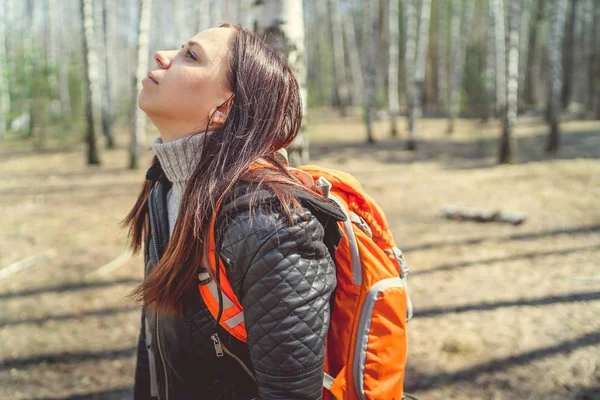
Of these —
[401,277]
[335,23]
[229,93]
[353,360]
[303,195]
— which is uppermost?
[335,23]

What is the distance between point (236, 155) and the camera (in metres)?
1.26

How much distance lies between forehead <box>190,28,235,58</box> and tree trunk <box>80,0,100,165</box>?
10.7 meters

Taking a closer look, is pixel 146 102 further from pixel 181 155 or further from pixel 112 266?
pixel 112 266

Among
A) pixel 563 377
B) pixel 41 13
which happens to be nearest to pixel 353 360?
pixel 563 377

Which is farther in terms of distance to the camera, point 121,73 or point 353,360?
point 121,73

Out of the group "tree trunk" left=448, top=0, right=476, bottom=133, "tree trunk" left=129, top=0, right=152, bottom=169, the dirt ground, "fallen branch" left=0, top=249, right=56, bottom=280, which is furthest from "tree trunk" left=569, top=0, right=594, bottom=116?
"fallen branch" left=0, top=249, right=56, bottom=280

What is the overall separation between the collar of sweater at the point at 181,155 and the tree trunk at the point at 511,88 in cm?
990

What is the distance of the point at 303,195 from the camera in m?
1.18

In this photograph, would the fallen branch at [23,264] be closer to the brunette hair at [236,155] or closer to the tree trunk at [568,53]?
the brunette hair at [236,155]

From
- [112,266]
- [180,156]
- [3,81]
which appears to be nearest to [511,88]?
[112,266]

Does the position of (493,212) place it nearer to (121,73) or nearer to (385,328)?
(385,328)

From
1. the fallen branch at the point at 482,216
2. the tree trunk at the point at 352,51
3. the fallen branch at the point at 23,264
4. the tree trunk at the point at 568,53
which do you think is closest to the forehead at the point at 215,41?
the fallen branch at the point at 23,264

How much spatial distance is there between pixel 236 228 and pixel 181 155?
1.15 feet

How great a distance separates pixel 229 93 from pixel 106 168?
35.2 ft
